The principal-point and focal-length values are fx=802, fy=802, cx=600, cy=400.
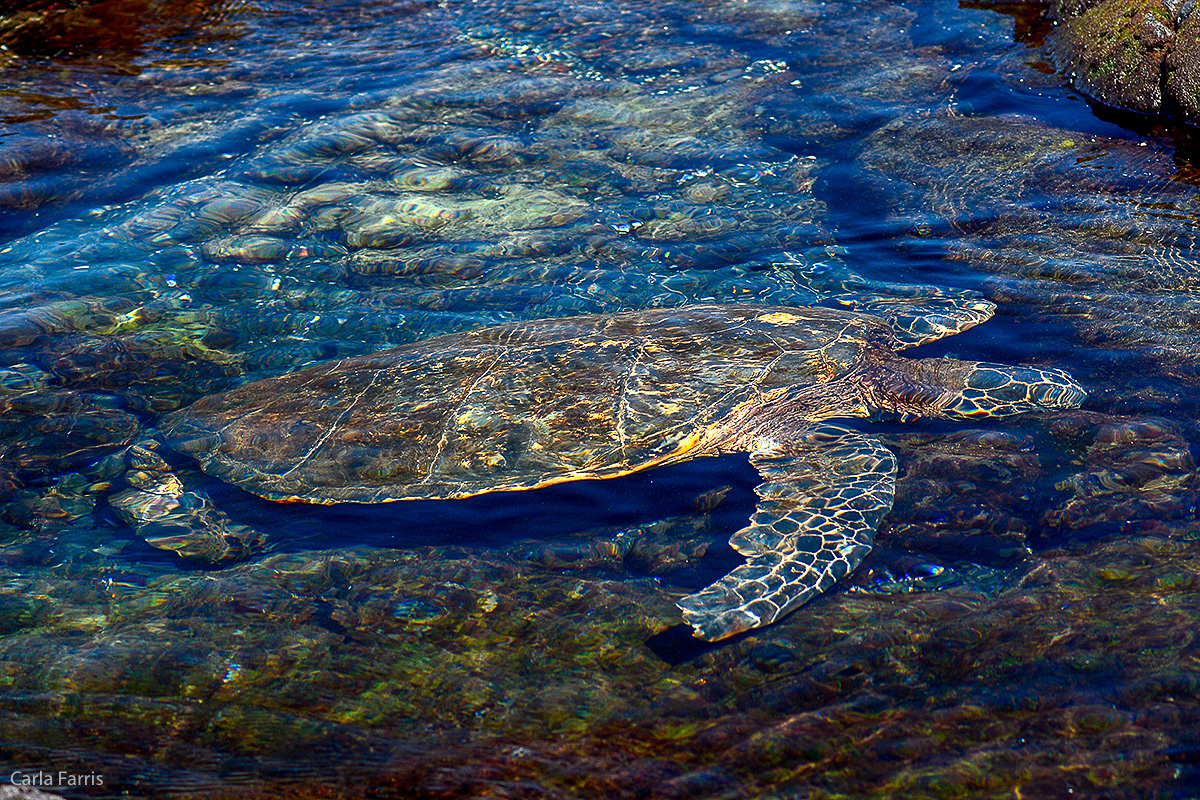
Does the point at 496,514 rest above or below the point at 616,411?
below

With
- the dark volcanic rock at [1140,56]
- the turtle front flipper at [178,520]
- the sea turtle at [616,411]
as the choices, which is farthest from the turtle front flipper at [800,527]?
the dark volcanic rock at [1140,56]

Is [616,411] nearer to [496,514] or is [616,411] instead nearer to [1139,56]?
[496,514]

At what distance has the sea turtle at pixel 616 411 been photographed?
4.38m

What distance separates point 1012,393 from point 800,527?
166 cm

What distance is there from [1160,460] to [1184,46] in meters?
5.67

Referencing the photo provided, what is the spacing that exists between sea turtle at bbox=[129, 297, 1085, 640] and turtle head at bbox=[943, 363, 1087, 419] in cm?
1

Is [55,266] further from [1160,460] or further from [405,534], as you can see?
[1160,460]

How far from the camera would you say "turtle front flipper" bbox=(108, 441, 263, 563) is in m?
4.23

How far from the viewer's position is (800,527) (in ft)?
13.7

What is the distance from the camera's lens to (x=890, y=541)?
4.09 meters

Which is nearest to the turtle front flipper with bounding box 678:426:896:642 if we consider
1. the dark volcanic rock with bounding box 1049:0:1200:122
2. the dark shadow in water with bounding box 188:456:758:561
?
the dark shadow in water with bounding box 188:456:758:561

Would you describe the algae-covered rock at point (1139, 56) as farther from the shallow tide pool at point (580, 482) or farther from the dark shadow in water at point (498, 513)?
the dark shadow in water at point (498, 513)

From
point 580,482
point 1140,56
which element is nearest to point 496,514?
point 580,482

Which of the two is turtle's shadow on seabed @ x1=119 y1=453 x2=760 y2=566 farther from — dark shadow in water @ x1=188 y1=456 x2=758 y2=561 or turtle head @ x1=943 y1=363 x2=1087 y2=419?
turtle head @ x1=943 y1=363 x2=1087 y2=419
